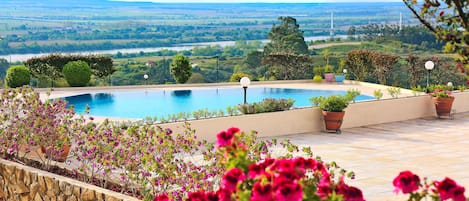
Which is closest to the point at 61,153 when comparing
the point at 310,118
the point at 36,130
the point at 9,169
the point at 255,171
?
the point at 36,130

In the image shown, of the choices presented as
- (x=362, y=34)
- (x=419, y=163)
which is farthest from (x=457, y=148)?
(x=362, y=34)

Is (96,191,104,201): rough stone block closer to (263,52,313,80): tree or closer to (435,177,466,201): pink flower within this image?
(435,177,466,201): pink flower

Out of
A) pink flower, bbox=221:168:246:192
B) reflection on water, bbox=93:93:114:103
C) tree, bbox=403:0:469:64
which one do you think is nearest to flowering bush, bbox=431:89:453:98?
reflection on water, bbox=93:93:114:103

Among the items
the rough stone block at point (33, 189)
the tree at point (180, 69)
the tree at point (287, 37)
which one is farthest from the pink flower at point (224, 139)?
the tree at point (287, 37)

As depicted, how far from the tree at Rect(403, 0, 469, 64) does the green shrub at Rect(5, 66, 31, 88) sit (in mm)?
15115

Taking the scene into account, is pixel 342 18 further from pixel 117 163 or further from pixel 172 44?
pixel 117 163

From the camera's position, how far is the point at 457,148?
1005 centimetres

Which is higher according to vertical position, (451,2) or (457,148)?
(451,2)

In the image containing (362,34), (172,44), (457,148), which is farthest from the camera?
(172,44)

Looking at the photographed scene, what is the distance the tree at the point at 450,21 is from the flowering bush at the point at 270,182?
0.84 m

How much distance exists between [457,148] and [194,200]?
7425 mm

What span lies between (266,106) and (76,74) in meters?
8.13

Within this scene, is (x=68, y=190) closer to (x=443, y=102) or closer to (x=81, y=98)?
(x=443, y=102)

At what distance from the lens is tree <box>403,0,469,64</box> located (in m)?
3.46
